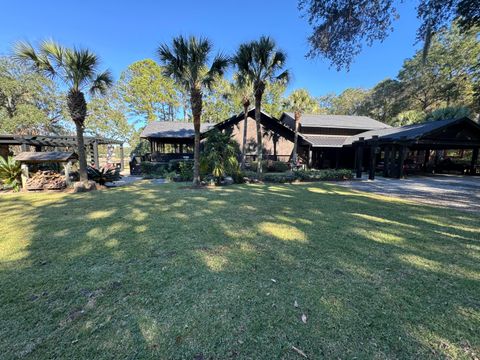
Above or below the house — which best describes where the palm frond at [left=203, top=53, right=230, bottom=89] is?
above

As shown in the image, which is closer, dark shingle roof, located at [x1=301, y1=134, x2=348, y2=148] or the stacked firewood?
the stacked firewood

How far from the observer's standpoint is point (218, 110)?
34.8 meters

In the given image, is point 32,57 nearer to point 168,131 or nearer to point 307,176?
point 168,131

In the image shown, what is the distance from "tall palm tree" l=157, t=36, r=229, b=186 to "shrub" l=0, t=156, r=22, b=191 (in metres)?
8.33

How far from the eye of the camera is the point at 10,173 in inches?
402

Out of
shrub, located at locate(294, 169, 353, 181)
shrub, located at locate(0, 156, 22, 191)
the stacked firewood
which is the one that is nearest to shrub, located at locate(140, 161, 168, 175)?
the stacked firewood

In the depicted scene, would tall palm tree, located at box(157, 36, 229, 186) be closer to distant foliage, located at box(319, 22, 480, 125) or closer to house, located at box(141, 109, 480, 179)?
house, located at box(141, 109, 480, 179)

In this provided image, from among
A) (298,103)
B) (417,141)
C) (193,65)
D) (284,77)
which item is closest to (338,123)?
(298,103)

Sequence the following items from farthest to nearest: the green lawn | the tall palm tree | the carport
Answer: the carport → the tall palm tree → the green lawn

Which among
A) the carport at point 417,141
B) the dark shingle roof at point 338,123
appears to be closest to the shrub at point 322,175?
the carport at point 417,141

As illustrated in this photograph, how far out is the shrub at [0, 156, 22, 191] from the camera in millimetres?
10086

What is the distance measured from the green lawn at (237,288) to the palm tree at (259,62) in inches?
372

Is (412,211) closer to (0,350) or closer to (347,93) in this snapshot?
(0,350)

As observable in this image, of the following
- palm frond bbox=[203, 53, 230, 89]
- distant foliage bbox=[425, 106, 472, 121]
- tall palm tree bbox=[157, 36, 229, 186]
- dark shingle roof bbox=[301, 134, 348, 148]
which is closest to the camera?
tall palm tree bbox=[157, 36, 229, 186]
